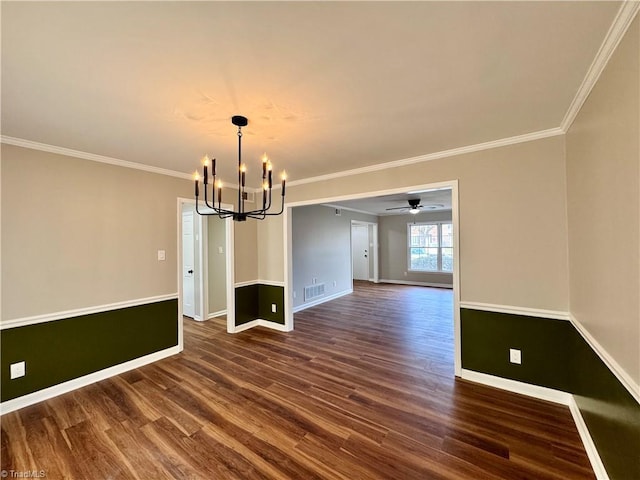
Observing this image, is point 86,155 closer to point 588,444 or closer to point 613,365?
point 613,365

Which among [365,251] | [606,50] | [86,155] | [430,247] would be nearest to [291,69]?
[606,50]

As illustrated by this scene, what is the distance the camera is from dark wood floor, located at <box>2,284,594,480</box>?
1.73 m

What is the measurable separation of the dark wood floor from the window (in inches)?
213

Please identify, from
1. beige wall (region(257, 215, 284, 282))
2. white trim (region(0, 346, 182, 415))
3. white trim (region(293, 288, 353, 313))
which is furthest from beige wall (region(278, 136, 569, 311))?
white trim (region(0, 346, 182, 415))

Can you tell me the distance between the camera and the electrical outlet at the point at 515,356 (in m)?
2.53

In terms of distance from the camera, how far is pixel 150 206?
332 cm

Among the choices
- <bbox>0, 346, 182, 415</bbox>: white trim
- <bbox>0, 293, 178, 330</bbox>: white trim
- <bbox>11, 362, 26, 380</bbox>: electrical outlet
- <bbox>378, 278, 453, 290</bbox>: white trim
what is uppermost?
<bbox>0, 293, 178, 330</bbox>: white trim

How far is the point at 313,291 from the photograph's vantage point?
20.1 feet

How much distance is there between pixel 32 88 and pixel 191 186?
6.88 ft

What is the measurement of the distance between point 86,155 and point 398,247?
819 centimetres

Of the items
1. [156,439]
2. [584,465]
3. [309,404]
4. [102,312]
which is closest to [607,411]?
[584,465]

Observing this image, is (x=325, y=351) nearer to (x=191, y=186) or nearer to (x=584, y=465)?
(x=584, y=465)

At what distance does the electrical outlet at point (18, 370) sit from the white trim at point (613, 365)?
4.29 metres

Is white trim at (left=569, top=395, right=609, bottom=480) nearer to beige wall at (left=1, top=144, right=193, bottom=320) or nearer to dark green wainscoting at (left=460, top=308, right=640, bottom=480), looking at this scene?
dark green wainscoting at (left=460, top=308, right=640, bottom=480)
